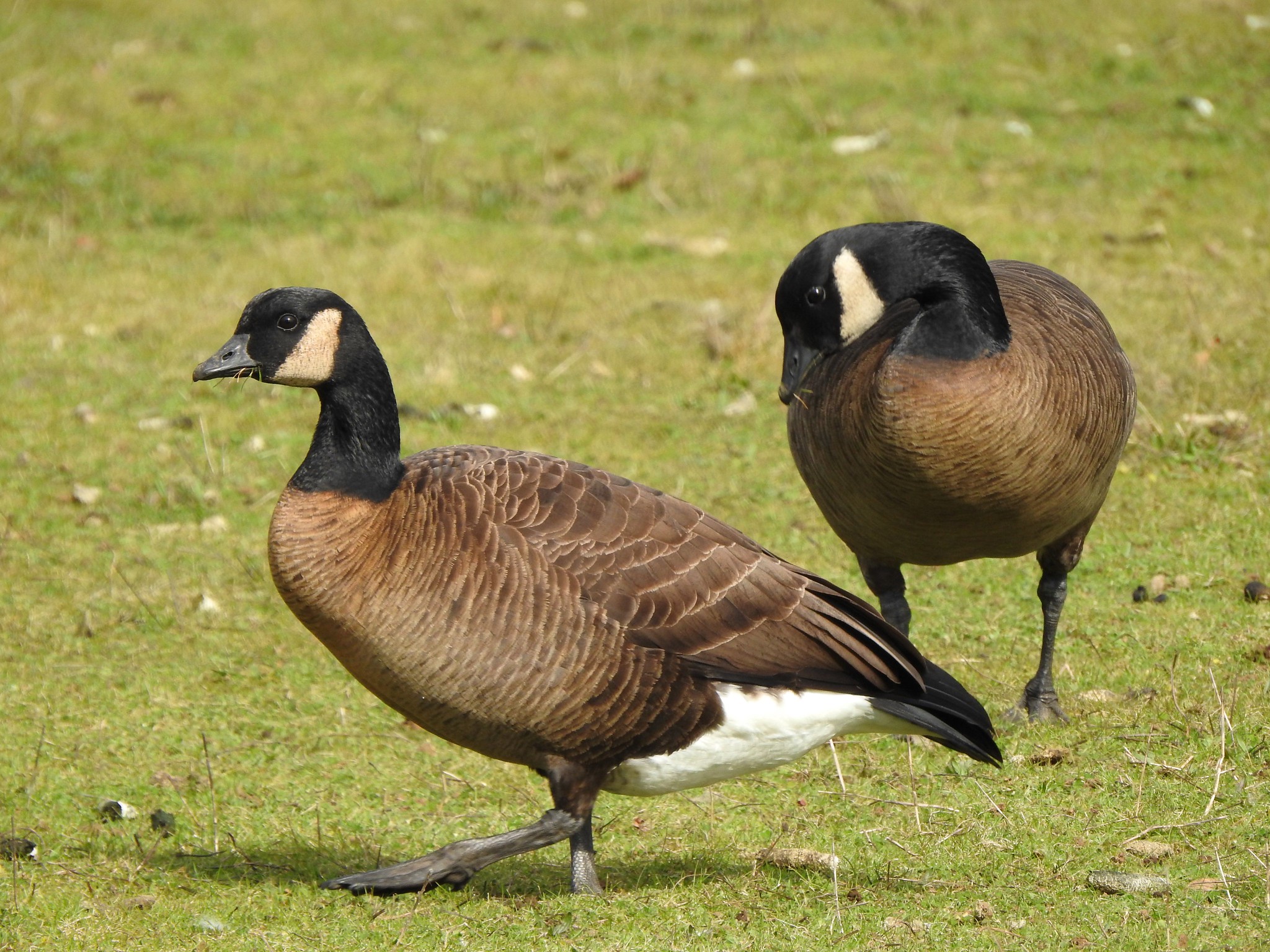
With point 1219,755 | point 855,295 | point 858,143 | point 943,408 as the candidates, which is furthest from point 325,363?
point 858,143

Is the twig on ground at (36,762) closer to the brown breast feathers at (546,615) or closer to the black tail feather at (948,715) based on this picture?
the brown breast feathers at (546,615)

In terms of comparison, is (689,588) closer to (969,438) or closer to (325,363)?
(969,438)

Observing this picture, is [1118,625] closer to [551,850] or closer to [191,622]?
[551,850]

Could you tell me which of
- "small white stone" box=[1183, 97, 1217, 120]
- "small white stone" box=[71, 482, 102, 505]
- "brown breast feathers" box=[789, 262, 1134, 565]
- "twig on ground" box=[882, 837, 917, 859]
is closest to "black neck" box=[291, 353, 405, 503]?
"brown breast feathers" box=[789, 262, 1134, 565]

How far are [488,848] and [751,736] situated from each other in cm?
91

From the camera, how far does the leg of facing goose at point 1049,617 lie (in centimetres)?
595

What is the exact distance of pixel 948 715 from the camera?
4.77 meters

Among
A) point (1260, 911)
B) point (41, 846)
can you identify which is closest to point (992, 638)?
point (1260, 911)

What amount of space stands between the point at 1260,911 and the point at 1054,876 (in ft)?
2.15

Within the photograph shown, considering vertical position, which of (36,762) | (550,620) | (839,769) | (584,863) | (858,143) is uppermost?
(550,620)

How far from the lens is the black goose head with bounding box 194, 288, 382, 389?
4.89 meters

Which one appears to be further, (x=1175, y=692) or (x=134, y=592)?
(x=134, y=592)

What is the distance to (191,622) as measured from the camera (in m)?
7.05

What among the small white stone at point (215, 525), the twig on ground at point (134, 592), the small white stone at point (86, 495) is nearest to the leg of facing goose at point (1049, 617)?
the twig on ground at point (134, 592)
